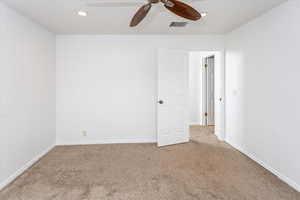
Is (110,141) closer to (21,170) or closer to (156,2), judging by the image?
(21,170)

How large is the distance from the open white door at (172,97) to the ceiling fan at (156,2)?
1561mm

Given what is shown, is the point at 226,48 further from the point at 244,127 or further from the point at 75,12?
the point at 75,12

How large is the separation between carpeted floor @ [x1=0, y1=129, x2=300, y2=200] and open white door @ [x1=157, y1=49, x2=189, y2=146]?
0.46 metres

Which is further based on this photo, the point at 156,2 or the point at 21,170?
the point at 21,170

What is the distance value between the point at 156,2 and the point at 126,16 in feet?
4.46

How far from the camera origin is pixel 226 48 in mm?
4102

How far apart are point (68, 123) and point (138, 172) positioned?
A: 2100 mm

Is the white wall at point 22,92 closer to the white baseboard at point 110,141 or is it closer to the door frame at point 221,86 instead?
the white baseboard at point 110,141

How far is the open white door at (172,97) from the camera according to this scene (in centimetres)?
388

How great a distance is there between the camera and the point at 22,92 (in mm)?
2768

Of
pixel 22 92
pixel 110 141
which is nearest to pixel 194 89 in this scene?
pixel 110 141

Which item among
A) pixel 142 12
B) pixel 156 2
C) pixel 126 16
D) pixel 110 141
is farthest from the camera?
pixel 110 141

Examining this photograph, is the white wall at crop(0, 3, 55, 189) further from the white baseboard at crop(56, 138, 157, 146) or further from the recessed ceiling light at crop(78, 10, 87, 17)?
the recessed ceiling light at crop(78, 10, 87, 17)

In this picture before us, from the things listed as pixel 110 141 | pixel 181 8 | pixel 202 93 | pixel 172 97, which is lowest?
pixel 110 141
